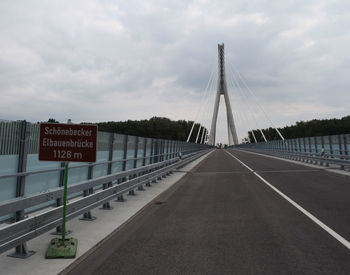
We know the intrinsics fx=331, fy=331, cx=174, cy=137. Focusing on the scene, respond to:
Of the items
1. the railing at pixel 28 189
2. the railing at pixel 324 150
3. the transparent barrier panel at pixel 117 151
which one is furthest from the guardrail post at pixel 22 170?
the railing at pixel 324 150

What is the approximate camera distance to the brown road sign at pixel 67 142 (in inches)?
208

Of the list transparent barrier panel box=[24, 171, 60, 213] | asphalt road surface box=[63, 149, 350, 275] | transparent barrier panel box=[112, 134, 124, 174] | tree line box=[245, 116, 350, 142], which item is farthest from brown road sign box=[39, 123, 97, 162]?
tree line box=[245, 116, 350, 142]

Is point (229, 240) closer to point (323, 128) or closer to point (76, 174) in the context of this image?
point (76, 174)

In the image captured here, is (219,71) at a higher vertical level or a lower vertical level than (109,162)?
higher

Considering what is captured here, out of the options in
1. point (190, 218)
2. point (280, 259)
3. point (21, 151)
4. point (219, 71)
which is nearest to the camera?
point (280, 259)

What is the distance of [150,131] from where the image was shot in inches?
5846

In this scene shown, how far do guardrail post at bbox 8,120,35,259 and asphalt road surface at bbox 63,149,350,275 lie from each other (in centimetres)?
92

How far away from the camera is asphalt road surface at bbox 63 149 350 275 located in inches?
173

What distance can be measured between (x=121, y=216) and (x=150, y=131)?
141391 millimetres

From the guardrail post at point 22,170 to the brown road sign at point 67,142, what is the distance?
22 centimetres

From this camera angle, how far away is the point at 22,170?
504cm

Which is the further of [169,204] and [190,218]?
[169,204]

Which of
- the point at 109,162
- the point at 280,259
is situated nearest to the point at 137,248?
the point at 280,259

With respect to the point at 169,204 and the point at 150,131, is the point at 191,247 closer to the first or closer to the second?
the point at 169,204
